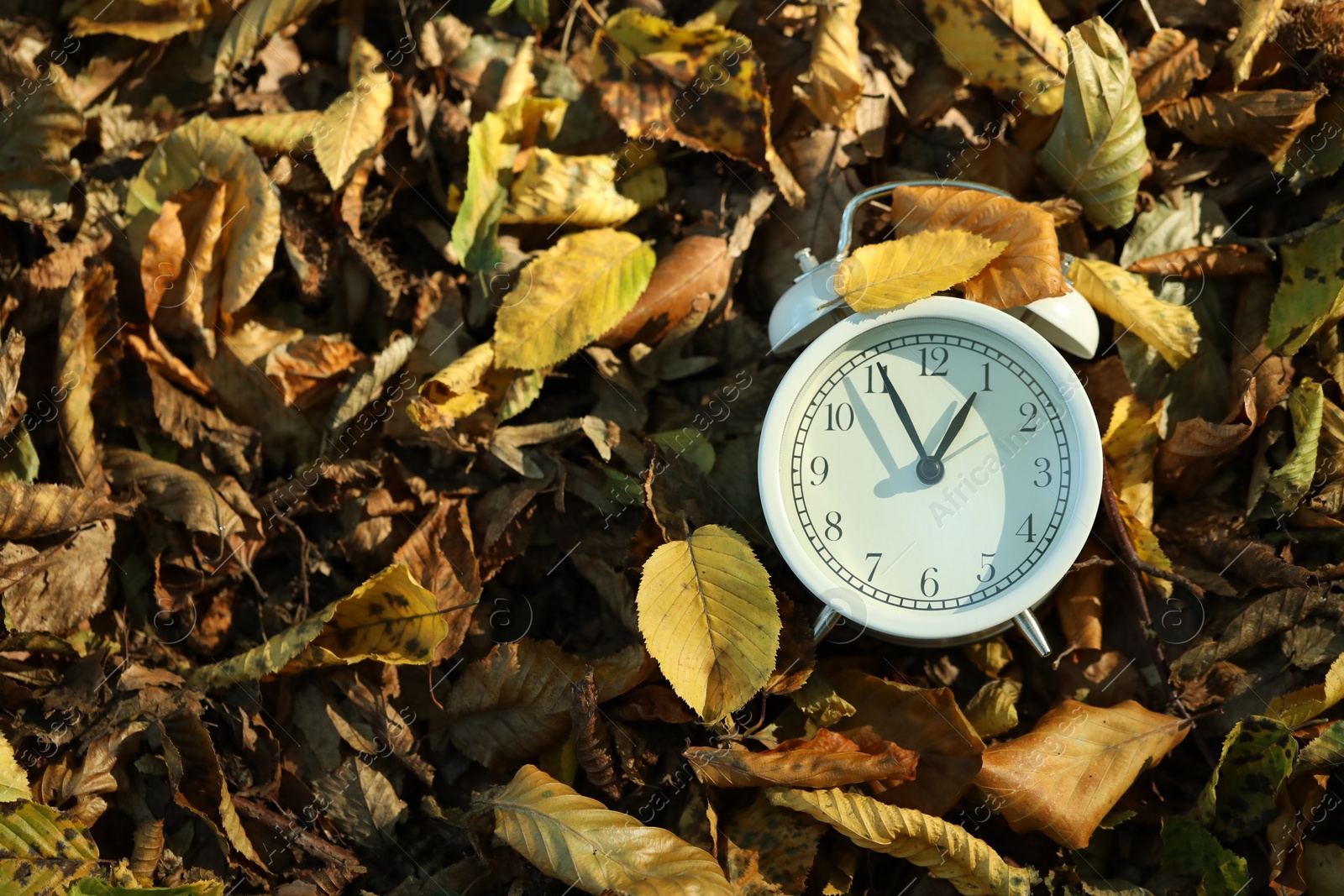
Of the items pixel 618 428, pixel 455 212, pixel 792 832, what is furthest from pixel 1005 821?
pixel 455 212

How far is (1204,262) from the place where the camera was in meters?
2.09

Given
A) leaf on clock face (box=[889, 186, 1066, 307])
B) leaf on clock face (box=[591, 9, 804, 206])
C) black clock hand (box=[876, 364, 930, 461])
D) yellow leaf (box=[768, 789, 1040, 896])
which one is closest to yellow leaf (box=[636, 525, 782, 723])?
yellow leaf (box=[768, 789, 1040, 896])

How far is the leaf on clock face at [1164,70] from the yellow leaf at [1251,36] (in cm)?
6

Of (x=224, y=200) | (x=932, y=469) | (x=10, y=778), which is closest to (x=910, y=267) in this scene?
(x=932, y=469)

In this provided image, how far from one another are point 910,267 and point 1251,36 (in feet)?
3.04

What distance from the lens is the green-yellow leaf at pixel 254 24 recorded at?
2.29m

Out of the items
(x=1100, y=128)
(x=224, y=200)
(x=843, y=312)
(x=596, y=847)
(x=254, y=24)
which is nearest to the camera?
(x=596, y=847)

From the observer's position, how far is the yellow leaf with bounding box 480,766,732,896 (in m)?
1.69

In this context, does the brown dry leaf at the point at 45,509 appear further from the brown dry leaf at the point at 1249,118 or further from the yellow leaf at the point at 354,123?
the brown dry leaf at the point at 1249,118

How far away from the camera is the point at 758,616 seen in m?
1.80

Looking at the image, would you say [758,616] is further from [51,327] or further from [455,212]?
[51,327]

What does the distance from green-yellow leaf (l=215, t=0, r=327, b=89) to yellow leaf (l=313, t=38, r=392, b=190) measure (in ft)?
0.61

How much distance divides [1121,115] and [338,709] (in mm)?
1986

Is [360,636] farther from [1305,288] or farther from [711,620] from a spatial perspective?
[1305,288]
